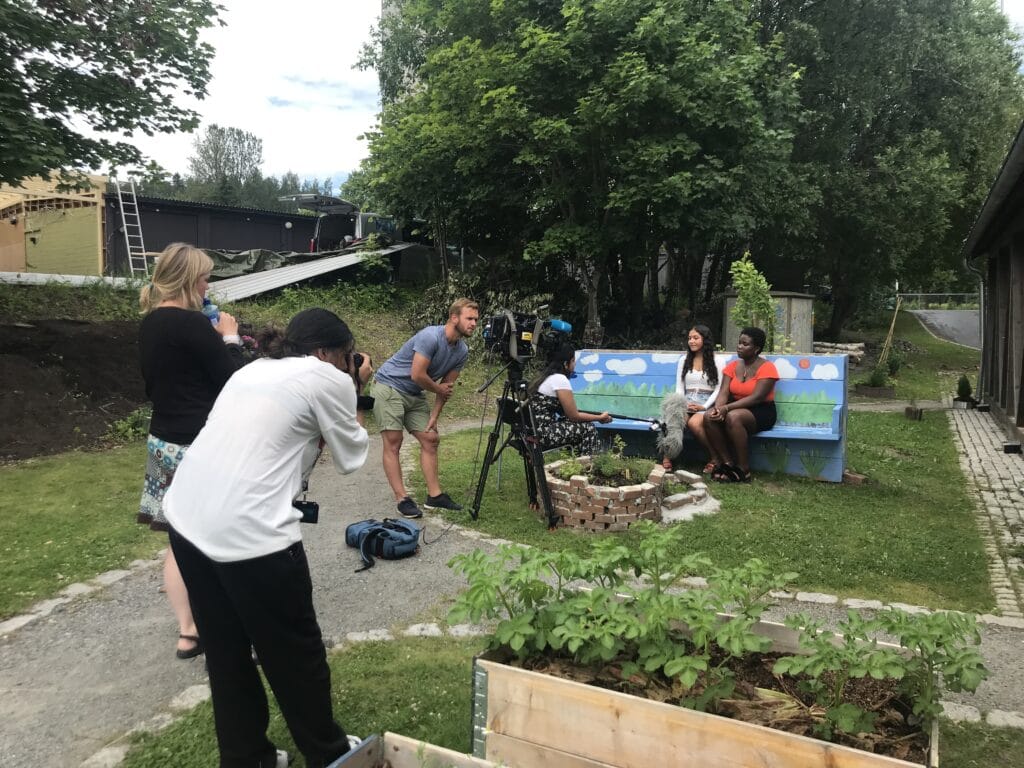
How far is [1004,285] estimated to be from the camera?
1104cm

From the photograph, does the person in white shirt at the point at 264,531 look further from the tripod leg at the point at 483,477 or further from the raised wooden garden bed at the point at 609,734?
the tripod leg at the point at 483,477

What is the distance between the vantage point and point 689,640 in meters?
2.44

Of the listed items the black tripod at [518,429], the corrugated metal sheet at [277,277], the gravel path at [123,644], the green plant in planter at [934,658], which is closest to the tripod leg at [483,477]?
the black tripod at [518,429]

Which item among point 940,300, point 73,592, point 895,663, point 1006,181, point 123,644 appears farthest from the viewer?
point 940,300

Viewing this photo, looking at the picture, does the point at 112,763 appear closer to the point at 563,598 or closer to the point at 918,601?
the point at 563,598

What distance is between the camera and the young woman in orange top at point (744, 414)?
6.55 metres

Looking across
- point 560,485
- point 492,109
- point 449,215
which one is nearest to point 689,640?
point 560,485

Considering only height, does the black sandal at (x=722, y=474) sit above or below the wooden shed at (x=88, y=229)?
below

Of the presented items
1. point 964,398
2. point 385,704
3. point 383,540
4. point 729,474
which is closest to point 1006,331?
point 964,398

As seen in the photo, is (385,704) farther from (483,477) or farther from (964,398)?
(964,398)

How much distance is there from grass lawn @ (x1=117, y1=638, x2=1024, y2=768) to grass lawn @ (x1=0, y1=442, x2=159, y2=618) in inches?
74.1

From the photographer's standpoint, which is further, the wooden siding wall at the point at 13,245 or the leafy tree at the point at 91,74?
the wooden siding wall at the point at 13,245

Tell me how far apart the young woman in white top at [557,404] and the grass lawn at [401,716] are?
2832mm

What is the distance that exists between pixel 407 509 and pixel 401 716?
2.80 m
